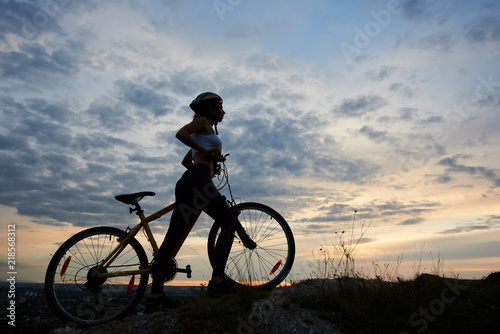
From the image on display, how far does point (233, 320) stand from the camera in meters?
3.69

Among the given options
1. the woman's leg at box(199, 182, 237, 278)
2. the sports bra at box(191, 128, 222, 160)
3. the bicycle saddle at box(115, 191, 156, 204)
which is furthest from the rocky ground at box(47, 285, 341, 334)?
the sports bra at box(191, 128, 222, 160)

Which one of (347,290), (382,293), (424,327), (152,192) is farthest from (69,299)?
(424,327)

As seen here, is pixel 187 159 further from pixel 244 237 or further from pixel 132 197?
pixel 244 237

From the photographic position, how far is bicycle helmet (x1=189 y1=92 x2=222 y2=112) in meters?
4.42

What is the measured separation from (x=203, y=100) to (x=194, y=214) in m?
1.51

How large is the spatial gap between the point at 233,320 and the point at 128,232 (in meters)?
1.98

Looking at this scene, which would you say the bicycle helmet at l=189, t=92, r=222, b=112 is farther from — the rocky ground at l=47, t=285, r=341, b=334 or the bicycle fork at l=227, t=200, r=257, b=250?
the rocky ground at l=47, t=285, r=341, b=334

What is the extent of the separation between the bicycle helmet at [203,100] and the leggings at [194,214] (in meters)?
0.79

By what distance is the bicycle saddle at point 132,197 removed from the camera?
4.66 meters

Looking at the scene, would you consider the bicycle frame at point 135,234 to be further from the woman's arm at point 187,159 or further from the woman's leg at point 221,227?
the woman's arm at point 187,159

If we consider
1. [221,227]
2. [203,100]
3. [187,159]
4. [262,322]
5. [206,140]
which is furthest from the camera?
[187,159]

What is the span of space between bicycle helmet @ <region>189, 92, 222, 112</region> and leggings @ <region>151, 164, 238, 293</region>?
31.0 inches

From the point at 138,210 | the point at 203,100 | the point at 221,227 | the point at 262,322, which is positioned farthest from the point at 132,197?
the point at 262,322

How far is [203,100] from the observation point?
4414 mm
